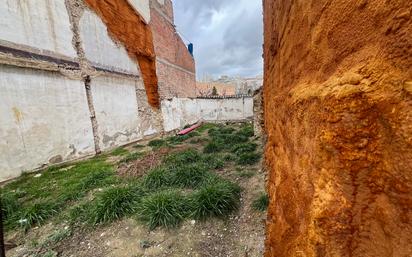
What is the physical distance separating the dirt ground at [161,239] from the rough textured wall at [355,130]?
1.79m

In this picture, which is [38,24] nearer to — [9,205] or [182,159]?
[9,205]

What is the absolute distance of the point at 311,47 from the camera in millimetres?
1083

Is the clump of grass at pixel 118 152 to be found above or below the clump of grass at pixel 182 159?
below

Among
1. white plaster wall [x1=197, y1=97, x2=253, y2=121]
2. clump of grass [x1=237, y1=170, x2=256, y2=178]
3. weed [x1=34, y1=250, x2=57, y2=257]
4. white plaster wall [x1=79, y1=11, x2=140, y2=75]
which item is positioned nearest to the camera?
weed [x1=34, y1=250, x2=57, y2=257]

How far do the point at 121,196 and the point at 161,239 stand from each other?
1.16m

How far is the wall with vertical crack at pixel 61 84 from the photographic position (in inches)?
199

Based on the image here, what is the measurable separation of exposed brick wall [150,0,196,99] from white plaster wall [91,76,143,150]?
3307 mm

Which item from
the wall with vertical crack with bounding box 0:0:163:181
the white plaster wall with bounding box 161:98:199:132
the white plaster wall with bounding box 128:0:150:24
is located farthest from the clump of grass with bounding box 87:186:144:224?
the white plaster wall with bounding box 128:0:150:24

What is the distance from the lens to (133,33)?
10.6 meters

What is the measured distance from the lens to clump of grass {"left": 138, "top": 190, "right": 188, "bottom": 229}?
3.11 m

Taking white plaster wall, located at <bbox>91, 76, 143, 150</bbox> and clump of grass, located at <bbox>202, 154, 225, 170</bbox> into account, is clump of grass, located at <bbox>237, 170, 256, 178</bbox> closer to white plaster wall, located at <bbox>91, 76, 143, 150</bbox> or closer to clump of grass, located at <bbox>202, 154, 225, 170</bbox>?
clump of grass, located at <bbox>202, 154, 225, 170</bbox>

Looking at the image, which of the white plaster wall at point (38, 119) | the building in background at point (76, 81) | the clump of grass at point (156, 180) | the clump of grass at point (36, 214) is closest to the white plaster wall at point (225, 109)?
the building in background at point (76, 81)

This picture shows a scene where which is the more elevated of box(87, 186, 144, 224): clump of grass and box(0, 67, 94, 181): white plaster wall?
box(0, 67, 94, 181): white plaster wall

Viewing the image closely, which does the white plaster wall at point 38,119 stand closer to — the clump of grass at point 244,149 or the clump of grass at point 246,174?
the clump of grass at point 244,149
